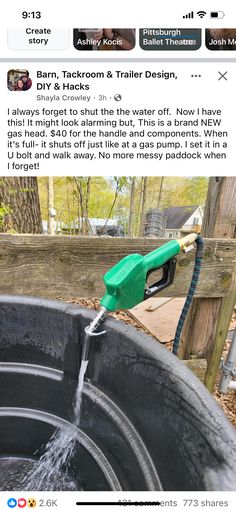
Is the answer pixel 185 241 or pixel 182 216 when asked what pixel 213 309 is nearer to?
pixel 185 241

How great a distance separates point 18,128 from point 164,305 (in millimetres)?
2285

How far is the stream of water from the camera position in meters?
0.88

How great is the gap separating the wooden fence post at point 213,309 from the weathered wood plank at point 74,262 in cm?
9

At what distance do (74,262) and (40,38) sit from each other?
731mm

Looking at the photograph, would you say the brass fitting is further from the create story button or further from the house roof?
the house roof

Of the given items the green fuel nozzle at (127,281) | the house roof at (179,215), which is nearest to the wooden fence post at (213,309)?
the green fuel nozzle at (127,281)

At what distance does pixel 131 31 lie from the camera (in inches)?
37.6

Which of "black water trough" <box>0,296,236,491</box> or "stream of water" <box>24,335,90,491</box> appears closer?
"black water trough" <box>0,296,236,491</box>

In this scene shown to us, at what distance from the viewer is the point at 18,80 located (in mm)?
989

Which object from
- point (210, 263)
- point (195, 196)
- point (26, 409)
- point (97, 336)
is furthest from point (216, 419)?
point (195, 196)

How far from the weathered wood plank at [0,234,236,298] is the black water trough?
11.1 inches

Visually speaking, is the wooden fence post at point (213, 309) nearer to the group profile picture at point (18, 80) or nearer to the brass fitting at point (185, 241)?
the brass fitting at point (185, 241)
